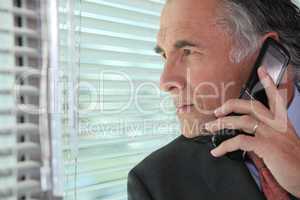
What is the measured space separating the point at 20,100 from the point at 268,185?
0.62 m

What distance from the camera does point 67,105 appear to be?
1059mm

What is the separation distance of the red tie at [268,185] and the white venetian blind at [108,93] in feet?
1.53

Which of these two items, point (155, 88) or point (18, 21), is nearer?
point (18, 21)

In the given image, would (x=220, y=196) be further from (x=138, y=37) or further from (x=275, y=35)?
(x=138, y=37)

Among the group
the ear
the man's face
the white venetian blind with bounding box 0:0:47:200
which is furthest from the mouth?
the white venetian blind with bounding box 0:0:47:200

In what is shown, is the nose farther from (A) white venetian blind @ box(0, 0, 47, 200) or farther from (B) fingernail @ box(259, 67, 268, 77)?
(A) white venetian blind @ box(0, 0, 47, 200)

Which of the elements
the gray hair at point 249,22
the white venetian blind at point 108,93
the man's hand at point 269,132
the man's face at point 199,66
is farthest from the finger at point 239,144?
the white venetian blind at point 108,93

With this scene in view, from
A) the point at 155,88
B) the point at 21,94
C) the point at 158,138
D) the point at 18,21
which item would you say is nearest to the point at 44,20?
the point at 18,21

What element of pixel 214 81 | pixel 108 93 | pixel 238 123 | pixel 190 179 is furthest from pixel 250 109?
pixel 108 93

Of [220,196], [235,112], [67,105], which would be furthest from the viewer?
[67,105]

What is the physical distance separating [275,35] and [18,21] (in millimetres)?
632

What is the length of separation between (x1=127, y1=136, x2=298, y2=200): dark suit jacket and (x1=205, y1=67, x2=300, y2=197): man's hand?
13cm

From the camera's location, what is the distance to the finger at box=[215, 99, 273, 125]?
0.79m

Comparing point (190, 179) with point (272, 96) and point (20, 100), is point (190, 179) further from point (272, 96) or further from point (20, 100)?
point (20, 100)
